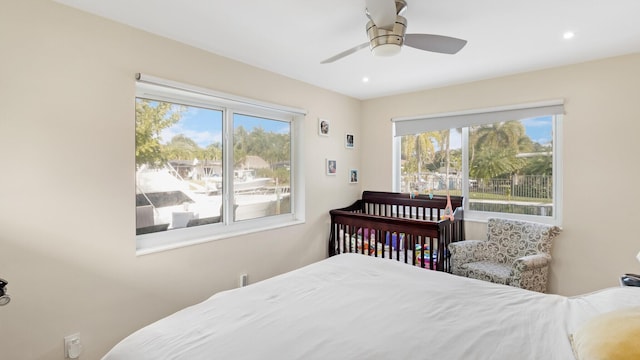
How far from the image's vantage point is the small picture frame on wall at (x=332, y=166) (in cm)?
392

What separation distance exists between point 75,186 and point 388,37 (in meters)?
2.10

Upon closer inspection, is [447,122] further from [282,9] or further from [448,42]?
[282,9]

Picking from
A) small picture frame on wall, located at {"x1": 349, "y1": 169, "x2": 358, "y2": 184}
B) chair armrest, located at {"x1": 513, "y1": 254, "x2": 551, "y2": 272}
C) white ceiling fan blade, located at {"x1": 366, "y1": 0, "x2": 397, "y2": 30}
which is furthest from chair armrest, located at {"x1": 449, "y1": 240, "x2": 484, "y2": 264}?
white ceiling fan blade, located at {"x1": 366, "y1": 0, "x2": 397, "y2": 30}

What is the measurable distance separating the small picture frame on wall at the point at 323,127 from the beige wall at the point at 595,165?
1.98 meters

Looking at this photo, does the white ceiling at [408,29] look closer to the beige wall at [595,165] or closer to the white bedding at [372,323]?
the beige wall at [595,165]

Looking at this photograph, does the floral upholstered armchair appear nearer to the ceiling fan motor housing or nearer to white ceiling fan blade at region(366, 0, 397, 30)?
the ceiling fan motor housing

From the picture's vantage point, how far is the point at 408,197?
4004 mm

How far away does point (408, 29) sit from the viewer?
2.25 meters

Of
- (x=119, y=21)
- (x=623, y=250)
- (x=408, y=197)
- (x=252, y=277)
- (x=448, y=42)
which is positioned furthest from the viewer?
(x=408, y=197)

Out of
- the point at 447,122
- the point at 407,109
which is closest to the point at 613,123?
the point at 447,122

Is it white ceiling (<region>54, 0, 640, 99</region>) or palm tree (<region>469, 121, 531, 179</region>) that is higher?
white ceiling (<region>54, 0, 640, 99</region>)

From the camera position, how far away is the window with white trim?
321cm

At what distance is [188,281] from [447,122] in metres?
3.20

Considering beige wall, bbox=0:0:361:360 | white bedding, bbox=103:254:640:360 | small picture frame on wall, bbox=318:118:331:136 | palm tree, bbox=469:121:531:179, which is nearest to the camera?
white bedding, bbox=103:254:640:360
